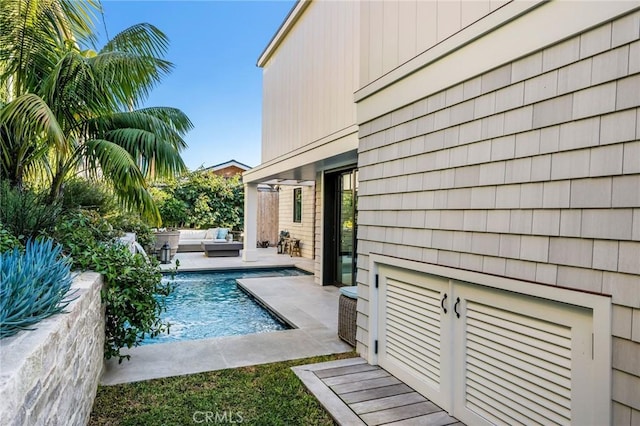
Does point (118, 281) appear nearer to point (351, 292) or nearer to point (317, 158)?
point (351, 292)

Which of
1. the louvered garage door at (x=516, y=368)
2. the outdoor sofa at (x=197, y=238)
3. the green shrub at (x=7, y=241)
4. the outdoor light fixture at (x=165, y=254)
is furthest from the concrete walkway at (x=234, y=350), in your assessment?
the outdoor sofa at (x=197, y=238)

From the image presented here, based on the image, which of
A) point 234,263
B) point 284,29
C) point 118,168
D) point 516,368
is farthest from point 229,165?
point 516,368

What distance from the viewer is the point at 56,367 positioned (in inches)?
75.9

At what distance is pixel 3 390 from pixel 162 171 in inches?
195

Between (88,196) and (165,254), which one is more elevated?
(88,196)

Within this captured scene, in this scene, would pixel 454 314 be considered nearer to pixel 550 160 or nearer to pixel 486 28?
pixel 550 160

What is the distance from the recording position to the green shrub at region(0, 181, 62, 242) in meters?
3.33

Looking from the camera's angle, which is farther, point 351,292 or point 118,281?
point 351,292

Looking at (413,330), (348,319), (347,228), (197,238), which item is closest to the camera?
(413,330)

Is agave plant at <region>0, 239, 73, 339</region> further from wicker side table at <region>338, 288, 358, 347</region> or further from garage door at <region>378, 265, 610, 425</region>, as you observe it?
wicker side table at <region>338, 288, 358, 347</region>

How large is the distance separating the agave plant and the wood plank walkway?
6.61ft

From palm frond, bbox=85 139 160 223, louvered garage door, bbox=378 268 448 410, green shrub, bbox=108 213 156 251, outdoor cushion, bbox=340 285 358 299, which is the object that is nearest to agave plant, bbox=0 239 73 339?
louvered garage door, bbox=378 268 448 410

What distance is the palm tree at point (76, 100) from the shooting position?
4297mm

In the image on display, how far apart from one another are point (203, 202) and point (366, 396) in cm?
1541
